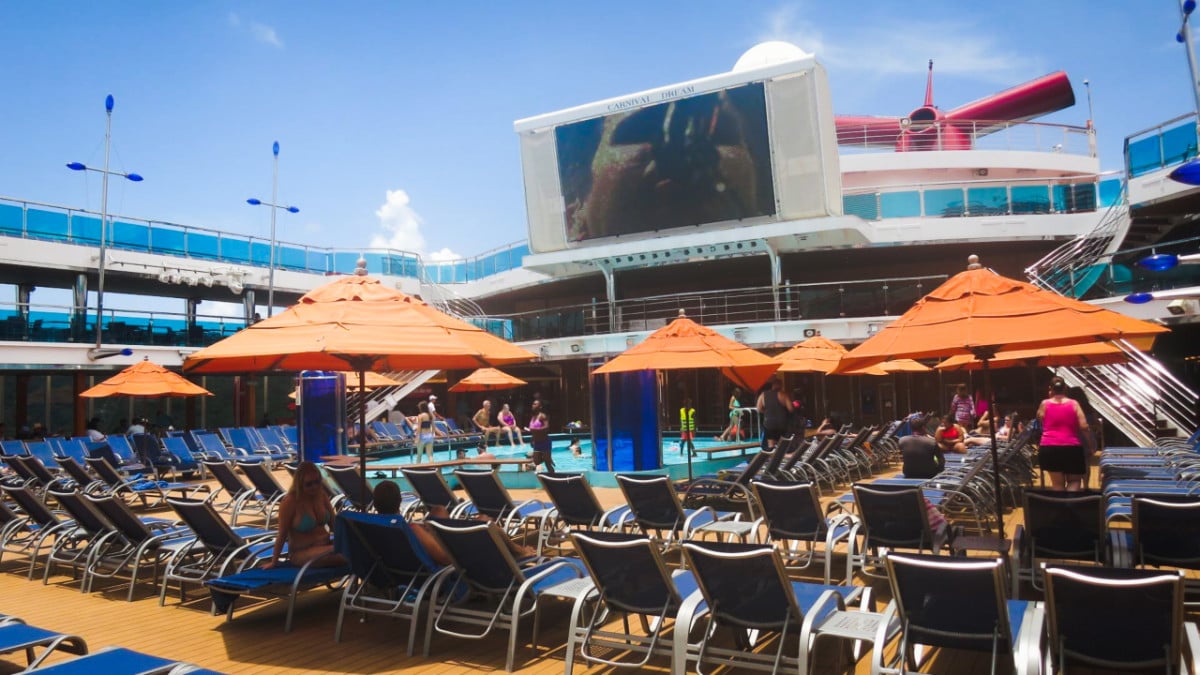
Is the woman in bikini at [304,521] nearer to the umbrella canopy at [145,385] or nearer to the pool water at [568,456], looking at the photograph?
the pool water at [568,456]

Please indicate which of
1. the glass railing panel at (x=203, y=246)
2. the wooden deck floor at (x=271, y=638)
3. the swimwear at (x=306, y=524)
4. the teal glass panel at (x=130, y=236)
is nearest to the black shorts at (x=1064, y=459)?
the wooden deck floor at (x=271, y=638)

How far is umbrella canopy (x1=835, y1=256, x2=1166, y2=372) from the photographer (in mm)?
4941

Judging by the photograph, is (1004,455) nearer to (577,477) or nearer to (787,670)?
(577,477)

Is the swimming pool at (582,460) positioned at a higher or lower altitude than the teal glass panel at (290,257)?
lower

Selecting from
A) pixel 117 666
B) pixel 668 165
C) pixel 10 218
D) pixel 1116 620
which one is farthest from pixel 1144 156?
pixel 10 218

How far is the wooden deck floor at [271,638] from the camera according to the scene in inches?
178

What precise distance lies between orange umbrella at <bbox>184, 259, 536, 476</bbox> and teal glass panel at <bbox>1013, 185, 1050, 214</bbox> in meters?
21.8

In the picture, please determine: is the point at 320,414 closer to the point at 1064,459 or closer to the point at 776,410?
the point at 776,410

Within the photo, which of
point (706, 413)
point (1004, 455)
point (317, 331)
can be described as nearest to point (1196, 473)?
point (1004, 455)

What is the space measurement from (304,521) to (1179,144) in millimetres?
16390

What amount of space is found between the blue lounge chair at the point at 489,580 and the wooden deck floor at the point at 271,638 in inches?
6.5

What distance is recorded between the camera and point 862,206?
25.1 meters

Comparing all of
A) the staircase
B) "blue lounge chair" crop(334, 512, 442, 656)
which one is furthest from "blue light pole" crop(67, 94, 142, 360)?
the staircase

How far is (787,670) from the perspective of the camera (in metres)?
3.83
